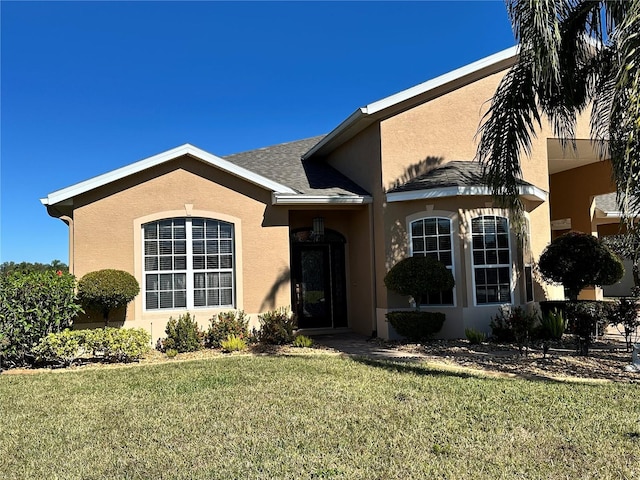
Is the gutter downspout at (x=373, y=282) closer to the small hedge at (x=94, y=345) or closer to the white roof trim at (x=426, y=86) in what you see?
the white roof trim at (x=426, y=86)

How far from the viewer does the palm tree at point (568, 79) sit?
6696mm

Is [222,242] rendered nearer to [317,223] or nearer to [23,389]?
[317,223]

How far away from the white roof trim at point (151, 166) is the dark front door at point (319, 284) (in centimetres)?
268

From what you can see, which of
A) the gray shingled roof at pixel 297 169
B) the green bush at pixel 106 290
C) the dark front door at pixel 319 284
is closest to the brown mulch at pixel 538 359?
the dark front door at pixel 319 284

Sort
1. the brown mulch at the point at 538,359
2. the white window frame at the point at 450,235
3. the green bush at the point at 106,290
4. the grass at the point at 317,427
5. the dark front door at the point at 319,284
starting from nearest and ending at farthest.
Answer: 1. the grass at the point at 317,427
2. the brown mulch at the point at 538,359
3. the green bush at the point at 106,290
4. the white window frame at the point at 450,235
5. the dark front door at the point at 319,284

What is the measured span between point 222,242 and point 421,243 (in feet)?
17.3

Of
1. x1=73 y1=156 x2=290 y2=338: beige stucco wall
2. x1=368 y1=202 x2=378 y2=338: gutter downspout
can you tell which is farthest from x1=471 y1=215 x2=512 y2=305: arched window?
x1=73 y1=156 x2=290 y2=338: beige stucco wall

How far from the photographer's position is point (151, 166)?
11516 millimetres

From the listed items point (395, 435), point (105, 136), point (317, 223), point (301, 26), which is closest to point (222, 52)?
point (301, 26)

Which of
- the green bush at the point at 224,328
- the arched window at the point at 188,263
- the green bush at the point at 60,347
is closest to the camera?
the green bush at the point at 60,347

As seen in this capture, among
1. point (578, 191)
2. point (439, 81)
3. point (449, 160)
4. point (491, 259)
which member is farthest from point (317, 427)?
point (578, 191)

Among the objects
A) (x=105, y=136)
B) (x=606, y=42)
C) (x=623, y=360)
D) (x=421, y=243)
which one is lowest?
(x=623, y=360)

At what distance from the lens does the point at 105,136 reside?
19.7 metres

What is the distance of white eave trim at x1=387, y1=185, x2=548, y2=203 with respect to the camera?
37.9 feet
